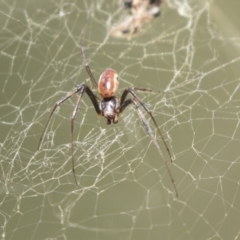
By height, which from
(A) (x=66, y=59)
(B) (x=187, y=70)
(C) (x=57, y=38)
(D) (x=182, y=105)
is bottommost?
(D) (x=182, y=105)

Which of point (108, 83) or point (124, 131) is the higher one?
point (108, 83)

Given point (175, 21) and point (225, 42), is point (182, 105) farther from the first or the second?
point (175, 21)

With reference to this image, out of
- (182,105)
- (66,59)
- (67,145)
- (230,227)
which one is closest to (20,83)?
(66,59)

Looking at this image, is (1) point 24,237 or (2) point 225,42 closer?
(1) point 24,237

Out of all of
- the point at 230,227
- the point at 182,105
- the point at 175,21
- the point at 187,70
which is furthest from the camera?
the point at 175,21
